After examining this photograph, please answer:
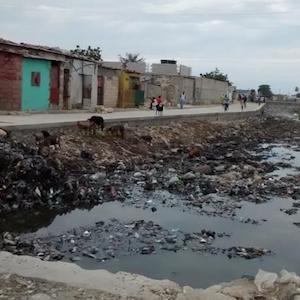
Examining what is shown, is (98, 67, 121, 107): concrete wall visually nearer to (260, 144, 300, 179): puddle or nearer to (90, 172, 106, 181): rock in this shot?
(260, 144, 300, 179): puddle

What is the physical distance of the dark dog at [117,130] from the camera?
21781 millimetres

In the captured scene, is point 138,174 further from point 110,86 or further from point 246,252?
point 110,86

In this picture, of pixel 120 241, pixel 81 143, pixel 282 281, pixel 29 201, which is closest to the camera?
pixel 282 281

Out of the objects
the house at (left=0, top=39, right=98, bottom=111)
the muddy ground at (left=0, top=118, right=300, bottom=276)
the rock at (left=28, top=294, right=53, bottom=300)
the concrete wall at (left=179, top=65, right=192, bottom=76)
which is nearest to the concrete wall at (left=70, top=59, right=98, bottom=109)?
the house at (left=0, top=39, right=98, bottom=111)

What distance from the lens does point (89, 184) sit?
14.8 meters

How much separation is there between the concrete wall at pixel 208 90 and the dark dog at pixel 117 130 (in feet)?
118

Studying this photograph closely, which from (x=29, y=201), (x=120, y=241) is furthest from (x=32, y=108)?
(x=120, y=241)

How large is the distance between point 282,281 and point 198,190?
8.24 m

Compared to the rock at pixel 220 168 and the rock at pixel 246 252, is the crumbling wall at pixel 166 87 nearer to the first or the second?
the rock at pixel 220 168

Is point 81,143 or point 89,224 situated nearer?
point 89,224

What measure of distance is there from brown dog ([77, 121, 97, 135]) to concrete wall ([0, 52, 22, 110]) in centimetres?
575

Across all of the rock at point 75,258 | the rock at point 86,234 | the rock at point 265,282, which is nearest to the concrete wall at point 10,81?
the rock at point 86,234

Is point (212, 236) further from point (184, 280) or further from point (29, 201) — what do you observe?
point (29, 201)

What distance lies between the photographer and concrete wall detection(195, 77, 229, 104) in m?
59.0
